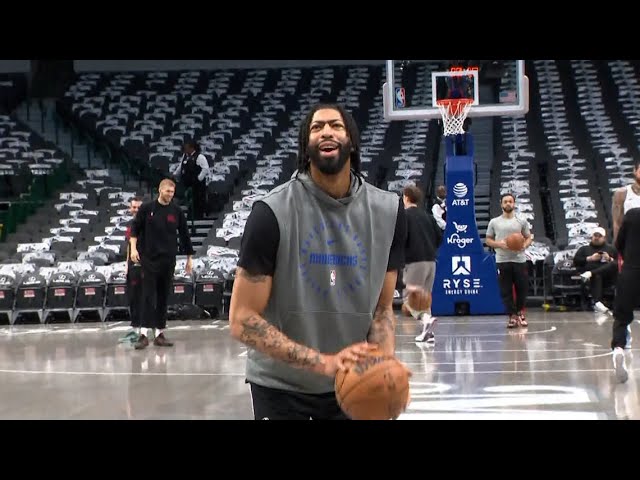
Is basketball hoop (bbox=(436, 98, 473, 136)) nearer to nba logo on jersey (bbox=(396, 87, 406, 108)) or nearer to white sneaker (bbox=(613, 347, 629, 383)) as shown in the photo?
nba logo on jersey (bbox=(396, 87, 406, 108))

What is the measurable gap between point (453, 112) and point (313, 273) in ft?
38.5

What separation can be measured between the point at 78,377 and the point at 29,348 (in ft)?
9.83

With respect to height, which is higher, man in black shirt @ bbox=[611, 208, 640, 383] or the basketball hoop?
the basketball hoop

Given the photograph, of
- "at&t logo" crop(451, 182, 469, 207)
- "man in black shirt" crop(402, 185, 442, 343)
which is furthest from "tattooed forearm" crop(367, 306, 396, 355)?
"at&t logo" crop(451, 182, 469, 207)

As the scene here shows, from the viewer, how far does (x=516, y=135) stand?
2230cm

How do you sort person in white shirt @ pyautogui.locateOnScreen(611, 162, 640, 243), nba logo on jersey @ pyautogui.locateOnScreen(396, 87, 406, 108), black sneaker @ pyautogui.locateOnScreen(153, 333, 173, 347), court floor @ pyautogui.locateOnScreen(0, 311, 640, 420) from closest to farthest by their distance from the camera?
court floor @ pyautogui.locateOnScreen(0, 311, 640, 420)
person in white shirt @ pyautogui.locateOnScreen(611, 162, 640, 243)
black sneaker @ pyautogui.locateOnScreen(153, 333, 173, 347)
nba logo on jersey @ pyautogui.locateOnScreen(396, 87, 406, 108)

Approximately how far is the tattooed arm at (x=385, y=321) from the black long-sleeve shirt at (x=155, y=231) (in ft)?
22.8

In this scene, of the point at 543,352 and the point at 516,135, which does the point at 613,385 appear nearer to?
the point at 543,352

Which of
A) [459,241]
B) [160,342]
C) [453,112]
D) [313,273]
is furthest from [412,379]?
[453,112]

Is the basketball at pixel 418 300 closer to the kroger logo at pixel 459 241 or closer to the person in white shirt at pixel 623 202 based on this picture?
the person in white shirt at pixel 623 202

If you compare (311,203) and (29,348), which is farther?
(29,348)

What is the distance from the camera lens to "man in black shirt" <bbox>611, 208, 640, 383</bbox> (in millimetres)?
7062

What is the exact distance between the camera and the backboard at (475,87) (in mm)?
14414

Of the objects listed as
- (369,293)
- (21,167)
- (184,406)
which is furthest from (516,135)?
(369,293)
